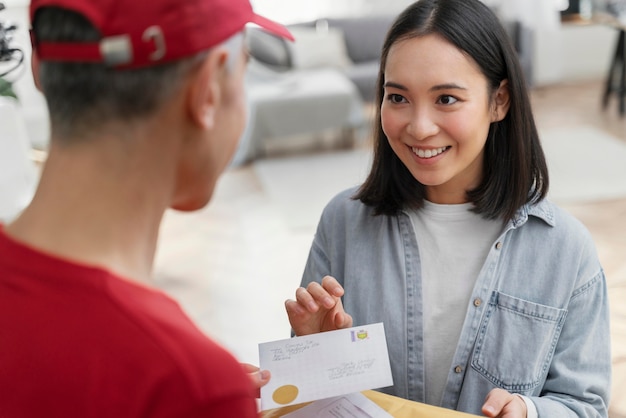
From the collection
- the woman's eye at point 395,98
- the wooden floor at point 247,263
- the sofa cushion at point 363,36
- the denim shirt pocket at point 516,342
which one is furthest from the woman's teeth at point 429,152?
the sofa cushion at point 363,36

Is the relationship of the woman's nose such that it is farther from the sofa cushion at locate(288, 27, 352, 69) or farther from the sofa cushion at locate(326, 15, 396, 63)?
the sofa cushion at locate(326, 15, 396, 63)

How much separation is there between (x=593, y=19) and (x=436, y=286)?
716cm

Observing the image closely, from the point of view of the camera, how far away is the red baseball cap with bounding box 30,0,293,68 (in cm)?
69

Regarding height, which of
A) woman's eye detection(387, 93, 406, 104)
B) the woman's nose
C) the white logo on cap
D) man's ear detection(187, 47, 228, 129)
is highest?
the white logo on cap

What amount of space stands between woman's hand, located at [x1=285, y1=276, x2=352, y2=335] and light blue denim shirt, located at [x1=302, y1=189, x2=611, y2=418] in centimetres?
20

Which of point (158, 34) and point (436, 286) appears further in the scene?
point (436, 286)

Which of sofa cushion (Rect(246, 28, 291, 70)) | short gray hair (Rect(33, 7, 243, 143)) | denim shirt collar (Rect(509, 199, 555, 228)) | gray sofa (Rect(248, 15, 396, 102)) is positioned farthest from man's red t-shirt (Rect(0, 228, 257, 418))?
sofa cushion (Rect(246, 28, 291, 70))

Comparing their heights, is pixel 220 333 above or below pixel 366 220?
below

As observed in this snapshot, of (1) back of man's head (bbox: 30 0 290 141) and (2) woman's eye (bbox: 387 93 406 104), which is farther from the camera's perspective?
(2) woman's eye (bbox: 387 93 406 104)

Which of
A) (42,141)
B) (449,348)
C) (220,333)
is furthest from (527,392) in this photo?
(42,141)

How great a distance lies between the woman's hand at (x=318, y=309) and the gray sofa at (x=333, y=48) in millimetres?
5697

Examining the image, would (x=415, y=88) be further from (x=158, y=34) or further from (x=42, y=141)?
(x=42, y=141)

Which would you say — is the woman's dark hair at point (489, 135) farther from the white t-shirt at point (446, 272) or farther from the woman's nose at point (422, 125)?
the woman's nose at point (422, 125)

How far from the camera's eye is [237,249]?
15.5ft
